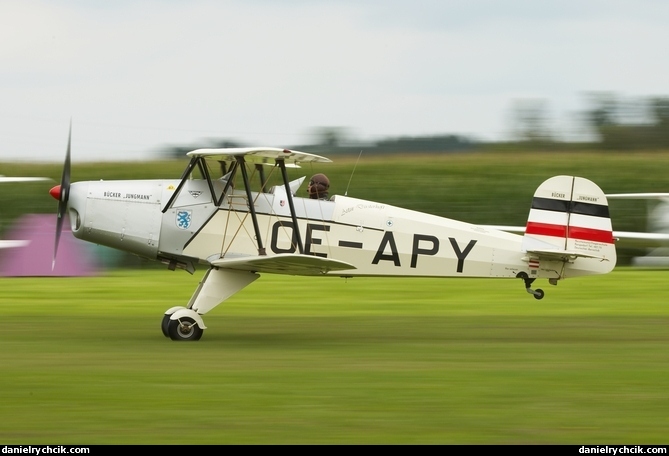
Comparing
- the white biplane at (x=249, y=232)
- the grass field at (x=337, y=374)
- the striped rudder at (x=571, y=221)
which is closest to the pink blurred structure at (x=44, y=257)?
the grass field at (x=337, y=374)

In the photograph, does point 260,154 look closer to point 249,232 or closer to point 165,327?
point 249,232

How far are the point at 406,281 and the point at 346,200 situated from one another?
954 cm

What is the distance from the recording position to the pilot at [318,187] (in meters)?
11.9

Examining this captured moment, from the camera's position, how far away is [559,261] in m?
12.3

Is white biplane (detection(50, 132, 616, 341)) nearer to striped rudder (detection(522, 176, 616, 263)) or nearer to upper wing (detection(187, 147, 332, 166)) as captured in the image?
upper wing (detection(187, 147, 332, 166))

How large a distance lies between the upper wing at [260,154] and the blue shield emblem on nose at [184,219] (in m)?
0.74

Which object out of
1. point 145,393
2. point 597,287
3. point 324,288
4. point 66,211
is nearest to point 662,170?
point 597,287

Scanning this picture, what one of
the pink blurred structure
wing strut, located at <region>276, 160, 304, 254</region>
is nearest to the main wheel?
wing strut, located at <region>276, 160, 304, 254</region>

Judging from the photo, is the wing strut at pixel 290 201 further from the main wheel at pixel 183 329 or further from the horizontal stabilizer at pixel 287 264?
the main wheel at pixel 183 329

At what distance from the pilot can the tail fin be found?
104 inches

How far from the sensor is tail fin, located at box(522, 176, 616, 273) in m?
12.3

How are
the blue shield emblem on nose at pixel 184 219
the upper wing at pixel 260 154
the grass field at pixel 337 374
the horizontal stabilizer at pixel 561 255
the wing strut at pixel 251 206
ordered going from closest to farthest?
the grass field at pixel 337 374 < the upper wing at pixel 260 154 < the wing strut at pixel 251 206 < the blue shield emblem on nose at pixel 184 219 < the horizontal stabilizer at pixel 561 255

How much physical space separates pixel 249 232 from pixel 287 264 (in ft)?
2.75

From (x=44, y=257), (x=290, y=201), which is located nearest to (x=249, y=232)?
(x=290, y=201)
